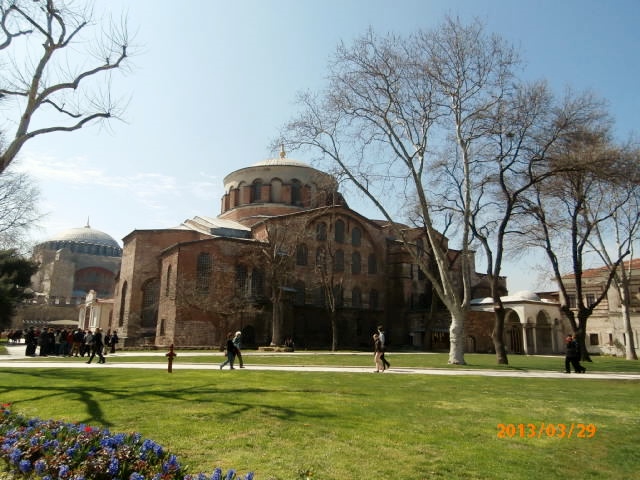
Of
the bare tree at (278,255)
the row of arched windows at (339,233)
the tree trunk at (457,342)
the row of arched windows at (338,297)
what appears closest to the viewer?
the tree trunk at (457,342)

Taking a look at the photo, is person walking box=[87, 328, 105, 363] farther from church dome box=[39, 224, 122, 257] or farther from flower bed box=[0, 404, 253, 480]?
church dome box=[39, 224, 122, 257]

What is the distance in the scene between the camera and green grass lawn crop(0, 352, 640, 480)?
5.54m

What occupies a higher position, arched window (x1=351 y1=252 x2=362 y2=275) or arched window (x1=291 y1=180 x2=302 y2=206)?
arched window (x1=291 y1=180 x2=302 y2=206)

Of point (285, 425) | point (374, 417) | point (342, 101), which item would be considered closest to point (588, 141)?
point (342, 101)

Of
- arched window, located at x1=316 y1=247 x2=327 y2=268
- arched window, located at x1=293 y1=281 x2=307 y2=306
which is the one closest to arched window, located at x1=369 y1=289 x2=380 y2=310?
arched window, located at x1=316 y1=247 x2=327 y2=268

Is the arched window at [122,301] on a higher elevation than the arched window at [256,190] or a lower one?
lower

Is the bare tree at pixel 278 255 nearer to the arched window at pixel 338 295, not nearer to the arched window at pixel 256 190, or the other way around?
the arched window at pixel 338 295

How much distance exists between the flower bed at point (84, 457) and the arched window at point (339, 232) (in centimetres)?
3804

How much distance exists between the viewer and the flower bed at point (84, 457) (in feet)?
15.8

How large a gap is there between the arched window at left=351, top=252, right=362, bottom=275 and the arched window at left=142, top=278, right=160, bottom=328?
16453mm

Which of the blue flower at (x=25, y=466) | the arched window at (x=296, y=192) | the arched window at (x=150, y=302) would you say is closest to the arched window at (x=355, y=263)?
the arched window at (x=296, y=192)

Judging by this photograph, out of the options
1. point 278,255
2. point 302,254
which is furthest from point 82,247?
point 278,255

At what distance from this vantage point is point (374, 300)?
4494 cm
